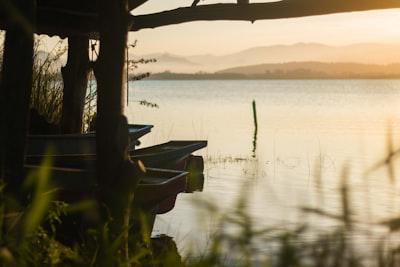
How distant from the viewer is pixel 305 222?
249 centimetres

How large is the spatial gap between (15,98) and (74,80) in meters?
6.59

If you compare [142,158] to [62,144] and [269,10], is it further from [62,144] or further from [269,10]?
[269,10]

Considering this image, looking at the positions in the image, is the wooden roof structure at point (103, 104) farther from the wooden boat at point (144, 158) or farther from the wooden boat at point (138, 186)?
the wooden boat at point (144, 158)

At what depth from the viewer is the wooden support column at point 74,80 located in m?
11.0

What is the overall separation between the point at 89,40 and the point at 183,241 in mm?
3756

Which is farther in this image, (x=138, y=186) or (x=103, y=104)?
(x=138, y=186)

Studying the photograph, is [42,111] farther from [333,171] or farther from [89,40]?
[333,171]

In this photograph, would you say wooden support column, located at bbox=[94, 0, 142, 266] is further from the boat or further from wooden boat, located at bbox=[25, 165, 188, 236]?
the boat

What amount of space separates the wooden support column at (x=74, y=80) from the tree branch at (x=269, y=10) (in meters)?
2.00

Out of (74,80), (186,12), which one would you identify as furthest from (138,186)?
(74,80)

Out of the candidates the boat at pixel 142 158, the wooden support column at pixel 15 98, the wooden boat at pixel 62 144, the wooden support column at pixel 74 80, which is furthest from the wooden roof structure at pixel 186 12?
the wooden support column at pixel 15 98

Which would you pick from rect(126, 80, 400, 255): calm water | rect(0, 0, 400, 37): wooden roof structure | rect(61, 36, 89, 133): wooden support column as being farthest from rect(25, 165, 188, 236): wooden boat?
rect(61, 36, 89, 133): wooden support column

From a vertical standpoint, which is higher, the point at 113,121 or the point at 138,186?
the point at 113,121

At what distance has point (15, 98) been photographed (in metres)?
4.59
